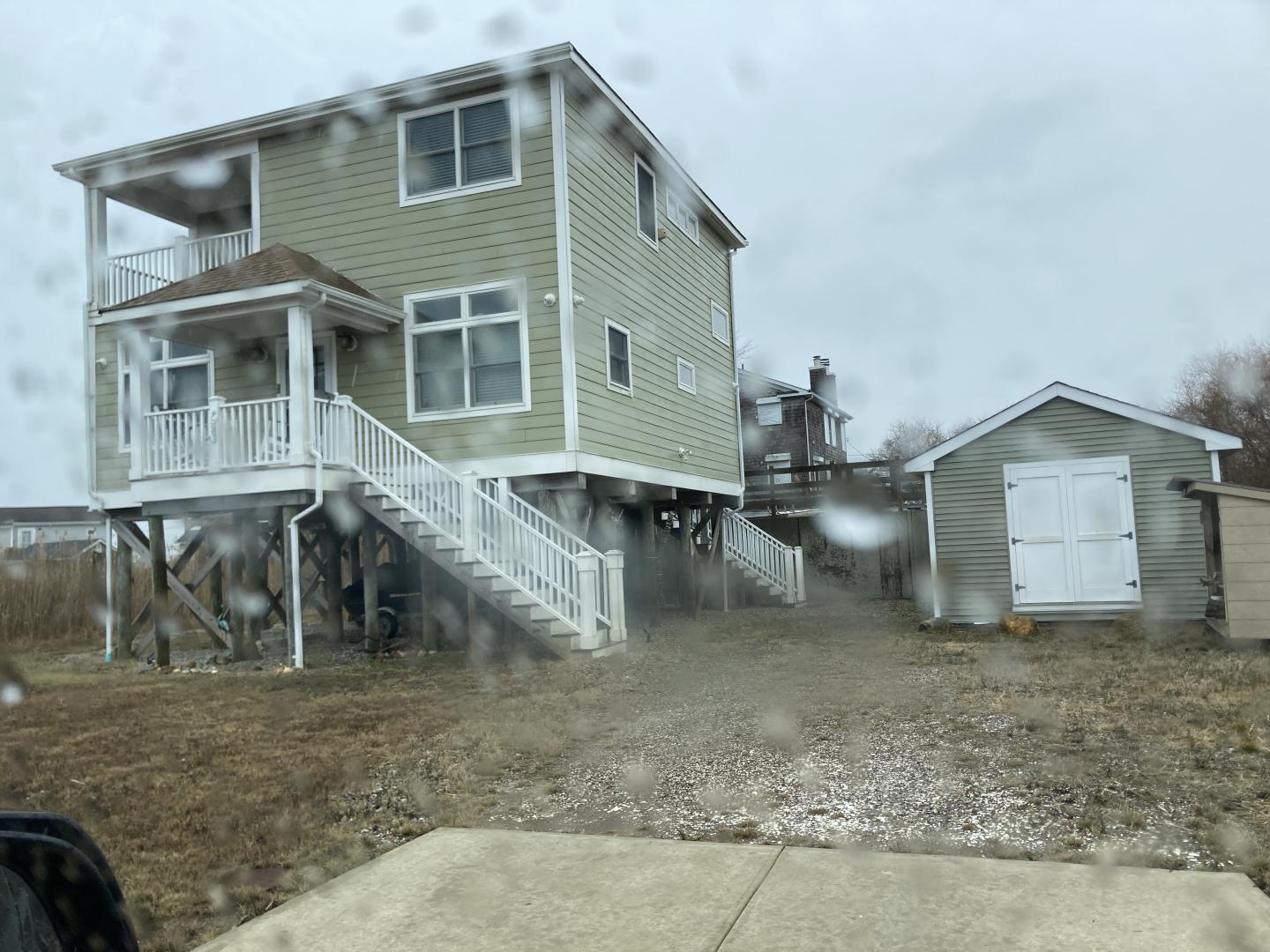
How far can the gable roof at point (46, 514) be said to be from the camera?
165ft

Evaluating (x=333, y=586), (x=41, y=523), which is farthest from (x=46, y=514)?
(x=333, y=586)

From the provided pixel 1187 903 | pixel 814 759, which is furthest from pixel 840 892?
pixel 814 759

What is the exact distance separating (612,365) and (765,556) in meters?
7.22

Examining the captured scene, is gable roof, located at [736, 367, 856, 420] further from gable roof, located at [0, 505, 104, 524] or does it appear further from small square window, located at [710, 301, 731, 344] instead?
gable roof, located at [0, 505, 104, 524]

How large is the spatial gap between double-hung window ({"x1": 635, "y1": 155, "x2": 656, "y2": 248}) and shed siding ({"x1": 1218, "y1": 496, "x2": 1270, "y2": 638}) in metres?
8.00

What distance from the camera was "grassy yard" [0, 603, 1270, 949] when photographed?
4.12m

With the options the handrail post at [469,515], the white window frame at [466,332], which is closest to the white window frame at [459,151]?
the white window frame at [466,332]

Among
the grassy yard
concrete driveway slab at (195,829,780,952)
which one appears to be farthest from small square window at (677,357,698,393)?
concrete driveway slab at (195,829,780,952)

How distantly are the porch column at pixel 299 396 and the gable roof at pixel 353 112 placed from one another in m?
3.04

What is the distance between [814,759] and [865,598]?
45.0 ft

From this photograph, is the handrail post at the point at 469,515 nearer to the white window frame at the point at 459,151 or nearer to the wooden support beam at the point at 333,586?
the white window frame at the point at 459,151

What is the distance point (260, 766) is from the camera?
19.4ft

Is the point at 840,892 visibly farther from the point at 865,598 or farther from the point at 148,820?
the point at 865,598

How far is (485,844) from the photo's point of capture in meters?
4.24
